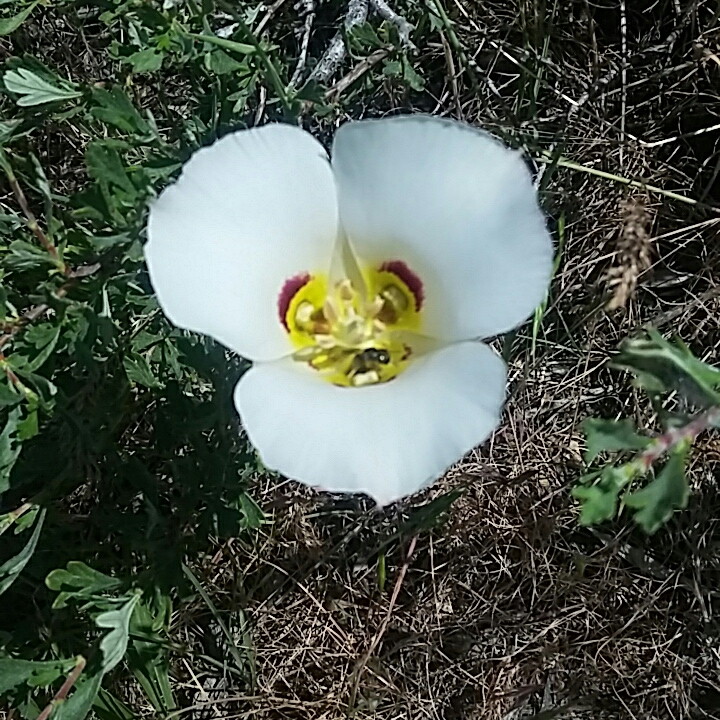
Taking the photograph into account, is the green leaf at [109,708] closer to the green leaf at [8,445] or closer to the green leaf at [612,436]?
the green leaf at [8,445]

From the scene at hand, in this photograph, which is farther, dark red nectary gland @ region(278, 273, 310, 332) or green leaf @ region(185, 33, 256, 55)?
green leaf @ region(185, 33, 256, 55)

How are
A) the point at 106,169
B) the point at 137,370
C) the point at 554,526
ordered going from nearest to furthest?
the point at 106,169
the point at 137,370
the point at 554,526

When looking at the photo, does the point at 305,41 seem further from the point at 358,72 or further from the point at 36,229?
the point at 36,229

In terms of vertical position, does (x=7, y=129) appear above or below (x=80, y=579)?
above

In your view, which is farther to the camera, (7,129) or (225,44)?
(7,129)

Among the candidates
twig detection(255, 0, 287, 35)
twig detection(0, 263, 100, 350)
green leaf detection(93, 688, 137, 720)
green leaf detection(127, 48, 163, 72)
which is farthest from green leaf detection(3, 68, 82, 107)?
green leaf detection(93, 688, 137, 720)

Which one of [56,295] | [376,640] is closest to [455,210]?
[56,295]

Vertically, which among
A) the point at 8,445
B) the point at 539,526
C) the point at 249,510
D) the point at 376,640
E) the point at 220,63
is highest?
the point at 220,63

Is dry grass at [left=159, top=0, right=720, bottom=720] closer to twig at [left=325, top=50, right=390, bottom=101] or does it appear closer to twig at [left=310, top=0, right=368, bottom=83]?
twig at [left=310, top=0, right=368, bottom=83]
